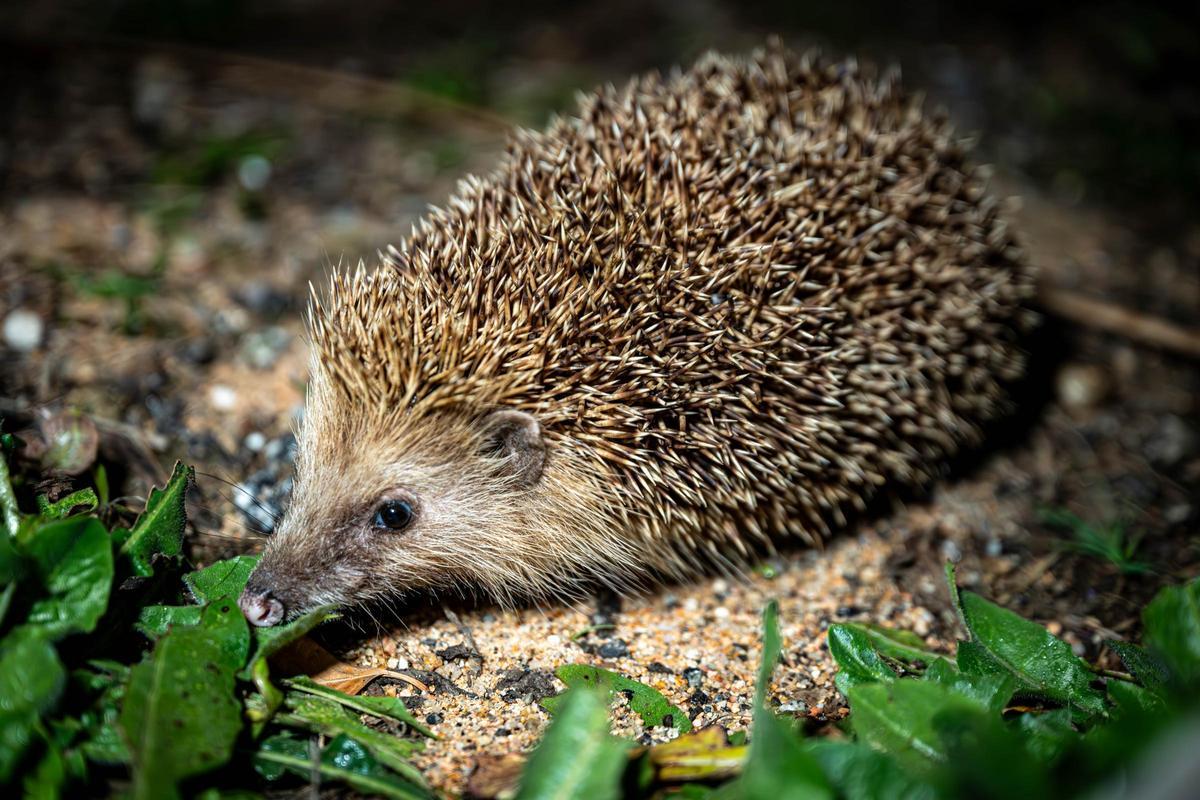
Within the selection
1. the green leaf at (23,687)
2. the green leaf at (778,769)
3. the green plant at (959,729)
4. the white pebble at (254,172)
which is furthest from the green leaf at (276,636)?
the white pebble at (254,172)

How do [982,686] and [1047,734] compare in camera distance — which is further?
[982,686]

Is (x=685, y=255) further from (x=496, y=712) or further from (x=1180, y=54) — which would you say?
(x=1180, y=54)

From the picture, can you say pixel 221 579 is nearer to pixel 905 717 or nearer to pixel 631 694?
pixel 631 694

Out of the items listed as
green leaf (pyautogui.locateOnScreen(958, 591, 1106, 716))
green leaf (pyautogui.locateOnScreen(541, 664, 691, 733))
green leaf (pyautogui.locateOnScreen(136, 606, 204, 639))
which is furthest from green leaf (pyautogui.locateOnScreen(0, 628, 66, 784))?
green leaf (pyautogui.locateOnScreen(958, 591, 1106, 716))

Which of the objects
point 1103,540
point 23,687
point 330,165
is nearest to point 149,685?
point 23,687

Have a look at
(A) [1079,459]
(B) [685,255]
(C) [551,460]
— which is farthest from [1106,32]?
(C) [551,460]

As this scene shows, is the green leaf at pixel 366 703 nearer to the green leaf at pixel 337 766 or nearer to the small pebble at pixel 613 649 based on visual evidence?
the green leaf at pixel 337 766

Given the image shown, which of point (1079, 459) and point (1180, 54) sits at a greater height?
point (1180, 54)

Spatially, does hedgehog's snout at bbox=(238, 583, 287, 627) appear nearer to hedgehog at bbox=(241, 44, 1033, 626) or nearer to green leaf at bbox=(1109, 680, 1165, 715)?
hedgehog at bbox=(241, 44, 1033, 626)
